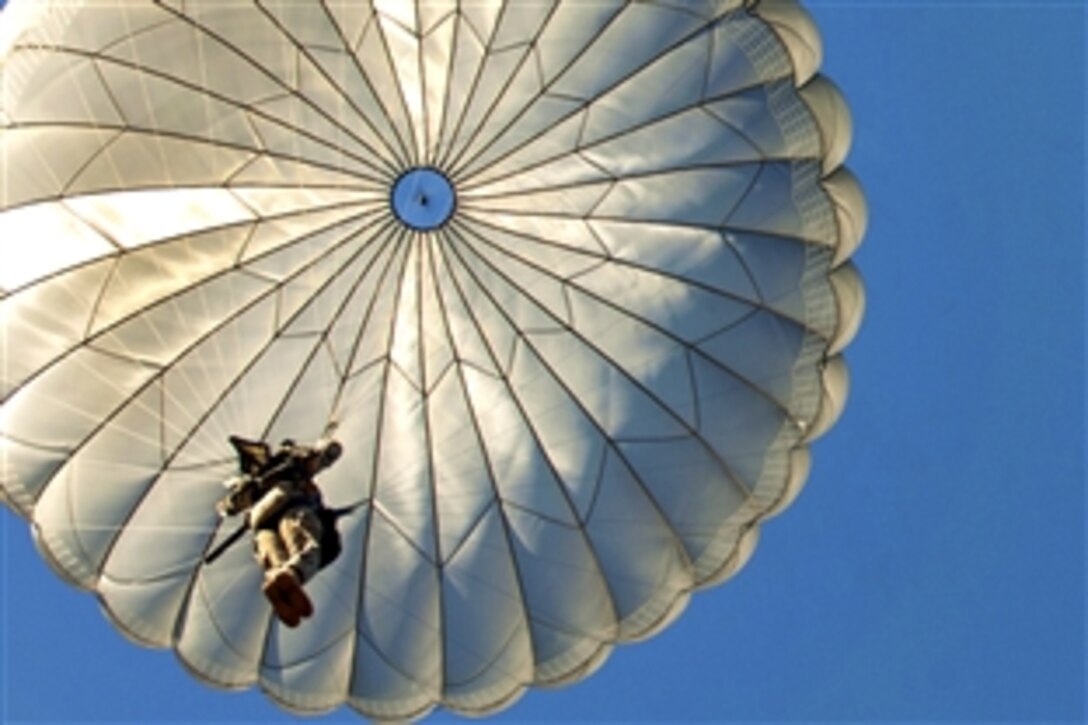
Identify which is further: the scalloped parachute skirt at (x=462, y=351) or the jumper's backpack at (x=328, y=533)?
the scalloped parachute skirt at (x=462, y=351)

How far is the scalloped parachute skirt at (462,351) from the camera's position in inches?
782

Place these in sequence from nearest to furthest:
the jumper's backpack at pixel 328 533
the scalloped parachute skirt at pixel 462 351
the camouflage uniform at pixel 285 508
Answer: the camouflage uniform at pixel 285 508, the jumper's backpack at pixel 328 533, the scalloped parachute skirt at pixel 462 351

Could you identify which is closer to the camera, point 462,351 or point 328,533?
point 328,533

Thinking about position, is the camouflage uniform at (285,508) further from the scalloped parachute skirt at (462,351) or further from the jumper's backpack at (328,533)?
the scalloped parachute skirt at (462,351)

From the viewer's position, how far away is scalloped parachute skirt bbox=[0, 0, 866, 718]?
19875 millimetres

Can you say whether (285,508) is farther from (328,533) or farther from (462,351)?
(462,351)

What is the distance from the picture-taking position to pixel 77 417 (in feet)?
65.1

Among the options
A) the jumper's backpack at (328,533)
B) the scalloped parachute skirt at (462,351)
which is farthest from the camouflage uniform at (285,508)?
the scalloped parachute skirt at (462,351)

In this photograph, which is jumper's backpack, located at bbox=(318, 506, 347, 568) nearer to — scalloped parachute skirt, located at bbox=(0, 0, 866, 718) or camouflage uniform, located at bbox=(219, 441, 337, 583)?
camouflage uniform, located at bbox=(219, 441, 337, 583)

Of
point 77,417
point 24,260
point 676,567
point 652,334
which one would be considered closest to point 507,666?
point 676,567

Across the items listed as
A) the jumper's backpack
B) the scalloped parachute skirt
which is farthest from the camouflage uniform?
the scalloped parachute skirt

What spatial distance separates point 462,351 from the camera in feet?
67.1

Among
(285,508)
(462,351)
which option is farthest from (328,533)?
(462,351)

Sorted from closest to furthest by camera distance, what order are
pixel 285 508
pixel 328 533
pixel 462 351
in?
pixel 285 508 < pixel 328 533 < pixel 462 351
